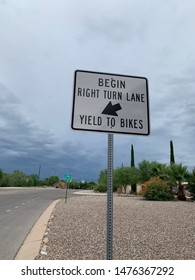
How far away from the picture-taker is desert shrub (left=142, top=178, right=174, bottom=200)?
2494 centimetres

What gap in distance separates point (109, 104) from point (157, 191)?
23.5 metres

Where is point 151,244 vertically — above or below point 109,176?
below

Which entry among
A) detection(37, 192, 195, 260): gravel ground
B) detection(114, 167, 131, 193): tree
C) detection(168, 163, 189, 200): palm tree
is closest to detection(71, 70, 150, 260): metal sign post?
detection(37, 192, 195, 260): gravel ground

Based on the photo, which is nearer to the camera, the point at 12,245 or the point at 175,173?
the point at 12,245

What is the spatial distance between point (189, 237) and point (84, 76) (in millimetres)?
6524

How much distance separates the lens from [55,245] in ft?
21.9

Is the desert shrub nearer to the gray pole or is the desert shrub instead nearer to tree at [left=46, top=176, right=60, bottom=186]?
the gray pole

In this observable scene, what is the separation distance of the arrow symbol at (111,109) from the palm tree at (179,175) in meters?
25.0

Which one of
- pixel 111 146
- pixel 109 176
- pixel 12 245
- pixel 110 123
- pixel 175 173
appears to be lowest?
pixel 12 245

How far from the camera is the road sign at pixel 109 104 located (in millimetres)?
2768

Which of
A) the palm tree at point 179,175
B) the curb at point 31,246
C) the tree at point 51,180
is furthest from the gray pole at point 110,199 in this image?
the tree at point 51,180

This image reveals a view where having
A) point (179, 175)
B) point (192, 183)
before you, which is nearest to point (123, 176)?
point (179, 175)
